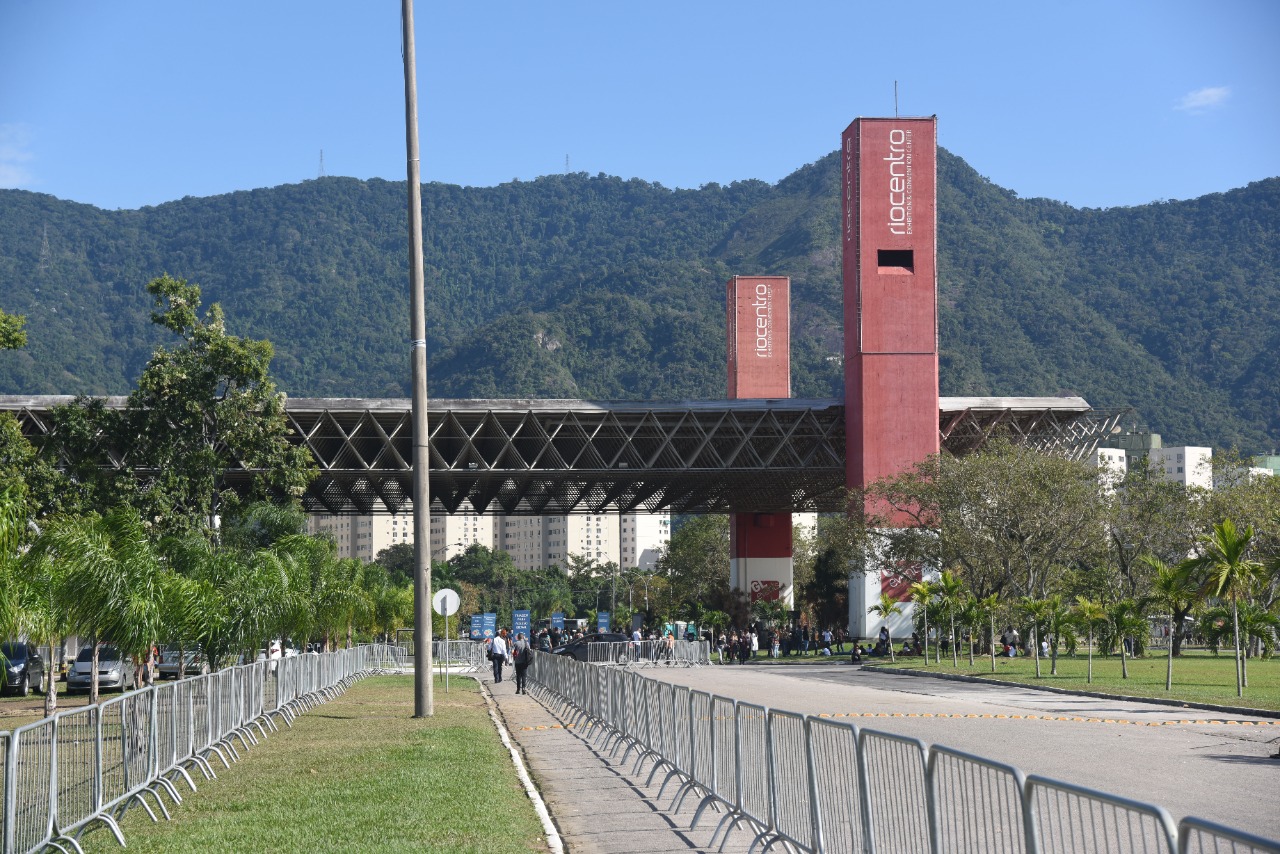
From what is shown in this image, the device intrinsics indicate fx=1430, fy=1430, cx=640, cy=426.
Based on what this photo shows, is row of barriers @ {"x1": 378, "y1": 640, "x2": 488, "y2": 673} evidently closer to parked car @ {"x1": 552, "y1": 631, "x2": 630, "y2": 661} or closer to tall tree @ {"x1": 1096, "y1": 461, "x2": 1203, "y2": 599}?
parked car @ {"x1": 552, "y1": 631, "x2": 630, "y2": 661}

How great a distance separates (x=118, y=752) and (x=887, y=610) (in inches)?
1814

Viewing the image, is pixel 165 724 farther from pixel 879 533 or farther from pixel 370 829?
pixel 879 533

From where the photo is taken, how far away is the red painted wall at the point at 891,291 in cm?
5856

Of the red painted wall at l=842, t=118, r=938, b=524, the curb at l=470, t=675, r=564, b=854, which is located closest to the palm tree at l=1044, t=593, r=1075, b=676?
the curb at l=470, t=675, r=564, b=854

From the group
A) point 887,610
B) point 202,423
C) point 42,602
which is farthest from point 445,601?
point 887,610

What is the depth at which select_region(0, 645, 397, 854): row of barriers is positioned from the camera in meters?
9.41

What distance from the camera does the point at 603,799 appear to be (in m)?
14.4

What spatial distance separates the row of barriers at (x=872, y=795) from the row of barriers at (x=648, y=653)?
1624 inches

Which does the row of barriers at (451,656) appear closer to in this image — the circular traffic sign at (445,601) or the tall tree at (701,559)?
the circular traffic sign at (445,601)

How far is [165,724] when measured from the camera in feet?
46.2

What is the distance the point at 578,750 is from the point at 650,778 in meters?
4.82

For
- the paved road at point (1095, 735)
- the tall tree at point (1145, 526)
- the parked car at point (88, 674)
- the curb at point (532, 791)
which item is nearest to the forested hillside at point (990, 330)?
the tall tree at point (1145, 526)

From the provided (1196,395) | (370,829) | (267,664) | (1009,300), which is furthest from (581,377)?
(370,829)

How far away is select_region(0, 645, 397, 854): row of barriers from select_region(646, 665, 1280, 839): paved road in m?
7.99
